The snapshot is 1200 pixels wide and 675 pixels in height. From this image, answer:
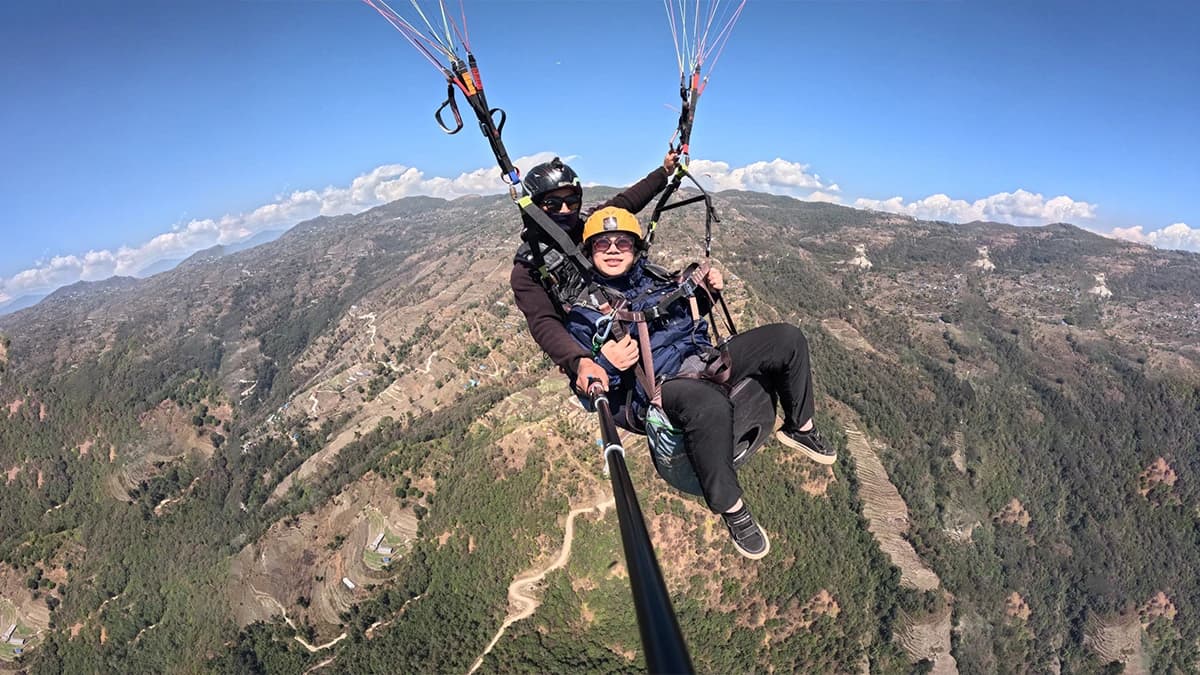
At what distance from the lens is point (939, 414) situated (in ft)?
330

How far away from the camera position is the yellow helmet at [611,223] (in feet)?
17.8

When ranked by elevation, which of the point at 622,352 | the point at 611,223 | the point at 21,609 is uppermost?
the point at 611,223

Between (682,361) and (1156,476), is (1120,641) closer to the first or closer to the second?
(1156,476)

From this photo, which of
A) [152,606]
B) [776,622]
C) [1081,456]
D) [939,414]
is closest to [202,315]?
[152,606]

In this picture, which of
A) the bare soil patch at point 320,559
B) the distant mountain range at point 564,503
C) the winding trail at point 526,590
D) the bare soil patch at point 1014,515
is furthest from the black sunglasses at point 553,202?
the bare soil patch at point 1014,515

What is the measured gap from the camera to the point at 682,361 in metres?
5.62

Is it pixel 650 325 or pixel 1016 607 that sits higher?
pixel 650 325

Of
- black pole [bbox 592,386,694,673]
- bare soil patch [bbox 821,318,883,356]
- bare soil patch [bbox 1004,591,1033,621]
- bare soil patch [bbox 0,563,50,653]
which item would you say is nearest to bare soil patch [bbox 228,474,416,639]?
bare soil patch [bbox 0,563,50,653]

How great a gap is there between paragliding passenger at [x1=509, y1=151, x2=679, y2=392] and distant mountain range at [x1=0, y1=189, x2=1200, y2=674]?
50.7 metres

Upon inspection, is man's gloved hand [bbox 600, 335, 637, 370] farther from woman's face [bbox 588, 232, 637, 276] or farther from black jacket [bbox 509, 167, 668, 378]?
woman's face [bbox 588, 232, 637, 276]

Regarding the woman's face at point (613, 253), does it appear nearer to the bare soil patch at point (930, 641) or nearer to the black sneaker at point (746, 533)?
the black sneaker at point (746, 533)

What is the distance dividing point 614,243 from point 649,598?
420 cm

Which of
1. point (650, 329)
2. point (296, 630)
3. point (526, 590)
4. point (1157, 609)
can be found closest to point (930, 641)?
point (526, 590)

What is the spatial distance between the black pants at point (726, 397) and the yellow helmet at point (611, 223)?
5.27 feet
